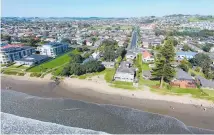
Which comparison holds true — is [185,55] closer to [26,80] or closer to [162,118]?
[162,118]

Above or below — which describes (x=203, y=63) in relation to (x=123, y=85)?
above

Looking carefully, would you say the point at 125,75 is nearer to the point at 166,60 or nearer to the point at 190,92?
the point at 166,60

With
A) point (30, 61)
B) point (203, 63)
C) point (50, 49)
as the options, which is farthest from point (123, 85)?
point (50, 49)

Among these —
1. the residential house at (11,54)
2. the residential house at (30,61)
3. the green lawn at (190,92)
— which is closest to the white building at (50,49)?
the residential house at (11,54)

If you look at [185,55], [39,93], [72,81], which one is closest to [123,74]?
[72,81]

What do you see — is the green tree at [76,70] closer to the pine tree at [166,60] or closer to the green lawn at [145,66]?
the green lawn at [145,66]

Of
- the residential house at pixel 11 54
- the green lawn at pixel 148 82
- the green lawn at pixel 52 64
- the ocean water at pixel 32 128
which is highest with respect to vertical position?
the residential house at pixel 11 54

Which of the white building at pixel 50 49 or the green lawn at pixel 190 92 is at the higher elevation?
the white building at pixel 50 49
